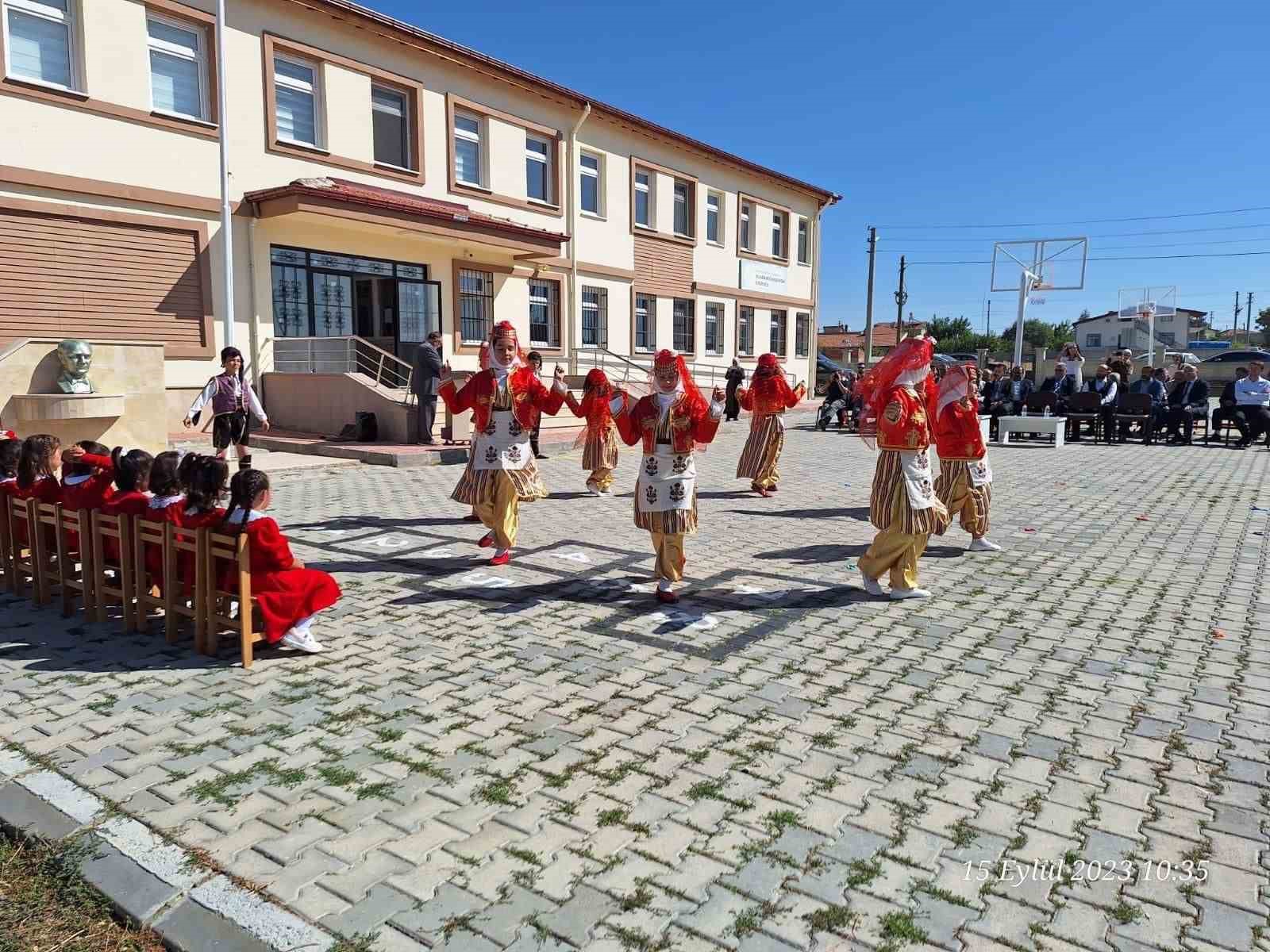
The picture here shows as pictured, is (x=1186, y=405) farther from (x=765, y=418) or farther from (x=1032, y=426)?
(x=765, y=418)

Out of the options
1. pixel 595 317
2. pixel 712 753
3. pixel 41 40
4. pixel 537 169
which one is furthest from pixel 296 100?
pixel 712 753

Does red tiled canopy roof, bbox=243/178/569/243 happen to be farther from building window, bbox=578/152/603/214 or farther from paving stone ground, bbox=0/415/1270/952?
paving stone ground, bbox=0/415/1270/952

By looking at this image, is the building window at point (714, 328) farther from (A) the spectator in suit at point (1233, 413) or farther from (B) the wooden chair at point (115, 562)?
(B) the wooden chair at point (115, 562)

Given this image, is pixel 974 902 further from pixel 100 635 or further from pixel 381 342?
pixel 381 342

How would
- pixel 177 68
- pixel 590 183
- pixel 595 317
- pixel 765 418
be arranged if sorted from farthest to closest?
pixel 595 317, pixel 590 183, pixel 177 68, pixel 765 418

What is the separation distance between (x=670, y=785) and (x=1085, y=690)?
2386 millimetres

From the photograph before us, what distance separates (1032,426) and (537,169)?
41.9 feet

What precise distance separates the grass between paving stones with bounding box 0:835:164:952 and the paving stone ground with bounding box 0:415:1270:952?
1.00ft

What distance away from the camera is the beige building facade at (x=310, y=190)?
42.8 feet

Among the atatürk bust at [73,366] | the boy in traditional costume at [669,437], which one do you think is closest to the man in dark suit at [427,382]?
the atatürk bust at [73,366]

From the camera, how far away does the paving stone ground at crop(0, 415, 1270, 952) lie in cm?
271

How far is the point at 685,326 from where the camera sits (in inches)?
1035

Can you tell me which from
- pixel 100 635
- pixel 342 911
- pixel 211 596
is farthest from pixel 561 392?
pixel 342 911

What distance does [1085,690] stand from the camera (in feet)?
14.7
